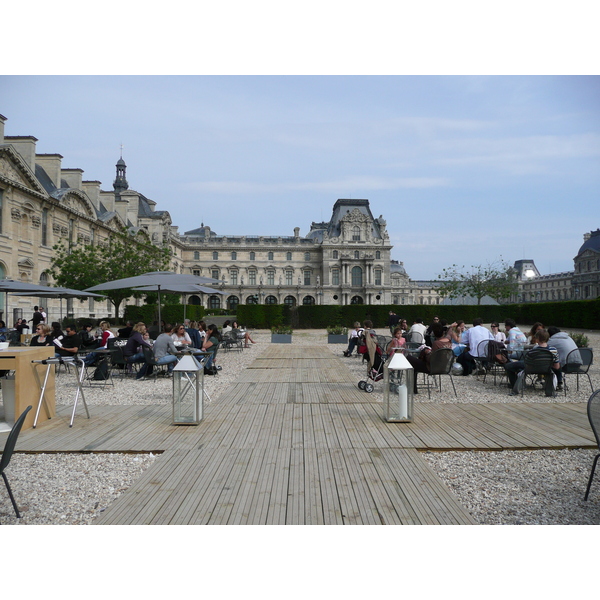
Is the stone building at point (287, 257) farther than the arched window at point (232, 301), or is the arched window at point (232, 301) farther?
the arched window at point (232, 301)

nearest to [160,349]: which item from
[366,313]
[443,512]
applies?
[443,512]

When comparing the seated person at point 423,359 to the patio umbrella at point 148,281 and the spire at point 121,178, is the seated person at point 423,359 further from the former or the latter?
the spire at point 121,178

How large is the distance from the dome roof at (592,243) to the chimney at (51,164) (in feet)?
250

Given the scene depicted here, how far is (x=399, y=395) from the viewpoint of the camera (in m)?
5.61

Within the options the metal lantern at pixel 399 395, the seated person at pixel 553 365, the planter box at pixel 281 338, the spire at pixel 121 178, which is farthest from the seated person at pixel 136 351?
the spire at pixel 121 178

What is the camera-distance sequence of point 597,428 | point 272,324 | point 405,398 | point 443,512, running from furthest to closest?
point 272,324, point 405,398, point 597,428, point 443,512

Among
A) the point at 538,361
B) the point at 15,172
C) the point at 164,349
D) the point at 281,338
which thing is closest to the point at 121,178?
the point at 15,172

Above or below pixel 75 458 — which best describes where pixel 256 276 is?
above

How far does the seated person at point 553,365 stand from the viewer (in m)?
7.20

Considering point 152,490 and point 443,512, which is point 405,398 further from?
point 152,490

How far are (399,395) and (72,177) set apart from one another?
33963 mm

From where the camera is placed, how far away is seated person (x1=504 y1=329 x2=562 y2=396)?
720 cm

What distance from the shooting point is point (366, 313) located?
3341 cm
